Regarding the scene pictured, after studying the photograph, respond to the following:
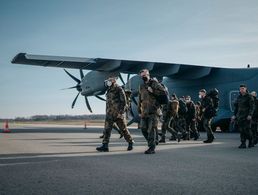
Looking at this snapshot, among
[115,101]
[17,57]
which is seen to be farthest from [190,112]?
[17,57]

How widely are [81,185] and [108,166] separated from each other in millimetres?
1660

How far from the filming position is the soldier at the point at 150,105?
25.6 ft

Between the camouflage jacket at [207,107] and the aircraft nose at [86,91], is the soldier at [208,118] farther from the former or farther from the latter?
the aircraft nose at [86,91]

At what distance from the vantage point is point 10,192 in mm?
3531

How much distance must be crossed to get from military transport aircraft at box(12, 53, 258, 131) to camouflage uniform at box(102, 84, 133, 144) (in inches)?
392

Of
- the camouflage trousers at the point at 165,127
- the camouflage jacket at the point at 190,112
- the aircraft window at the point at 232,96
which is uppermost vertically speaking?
the aircraft window at the point at 232,96

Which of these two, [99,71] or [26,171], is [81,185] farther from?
[99,71]

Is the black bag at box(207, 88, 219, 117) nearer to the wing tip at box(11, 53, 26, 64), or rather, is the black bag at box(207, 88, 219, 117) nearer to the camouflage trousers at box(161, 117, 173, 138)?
the camouflage trousers at box(161, 117, 173, 138)

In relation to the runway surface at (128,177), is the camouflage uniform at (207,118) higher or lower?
higher

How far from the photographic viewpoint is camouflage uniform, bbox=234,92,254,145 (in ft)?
30.5

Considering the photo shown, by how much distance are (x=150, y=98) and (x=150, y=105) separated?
0.18 m

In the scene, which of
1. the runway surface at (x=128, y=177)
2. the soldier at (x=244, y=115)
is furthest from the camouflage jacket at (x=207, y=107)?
the runway surface at (x=128, y=177)

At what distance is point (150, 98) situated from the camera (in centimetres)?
796

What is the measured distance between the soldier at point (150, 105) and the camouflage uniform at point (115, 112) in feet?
1.99
